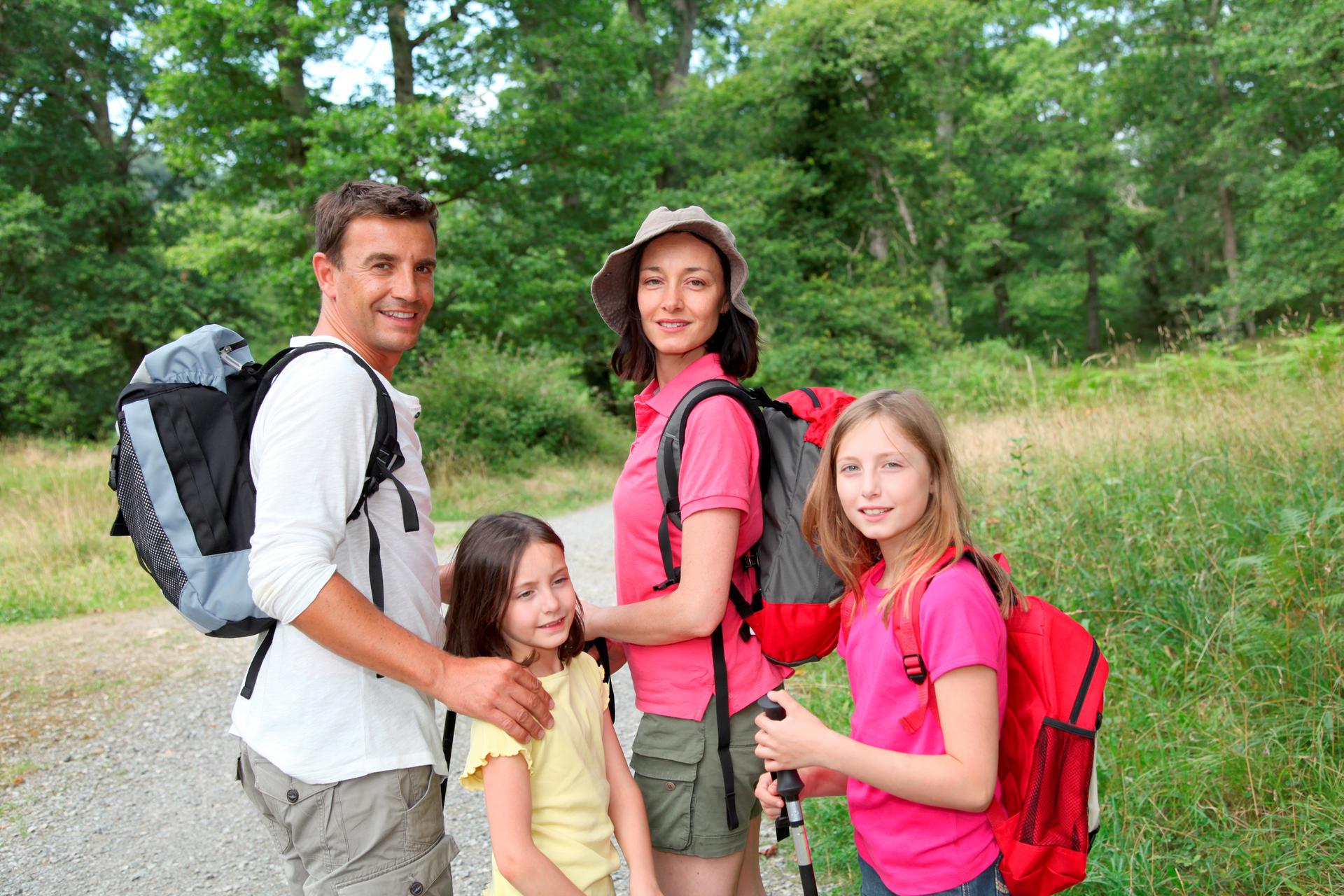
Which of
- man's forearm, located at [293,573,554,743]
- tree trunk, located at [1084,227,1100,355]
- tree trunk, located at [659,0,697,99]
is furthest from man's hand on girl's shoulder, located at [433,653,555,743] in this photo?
tree trunk, located at [1084,227,1100,355]

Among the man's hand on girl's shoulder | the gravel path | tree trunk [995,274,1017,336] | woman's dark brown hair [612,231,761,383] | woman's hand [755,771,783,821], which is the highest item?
tree trunk [995,274,1017,336]

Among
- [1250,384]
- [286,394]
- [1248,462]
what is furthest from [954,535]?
[1250,384]

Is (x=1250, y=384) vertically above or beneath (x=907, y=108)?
beneath

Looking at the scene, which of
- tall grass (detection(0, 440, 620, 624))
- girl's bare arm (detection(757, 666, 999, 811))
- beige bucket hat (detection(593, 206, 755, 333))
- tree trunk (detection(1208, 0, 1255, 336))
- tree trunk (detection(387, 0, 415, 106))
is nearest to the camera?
girl's bare arm (detection(757, 666, 999, 811))

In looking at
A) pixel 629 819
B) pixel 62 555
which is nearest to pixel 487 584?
pixel 629 819

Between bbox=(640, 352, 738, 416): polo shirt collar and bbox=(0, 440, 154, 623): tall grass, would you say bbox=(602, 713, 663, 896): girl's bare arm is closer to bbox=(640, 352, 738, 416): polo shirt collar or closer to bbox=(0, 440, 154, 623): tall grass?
bbox=(640, 352, 738, 416): polo shirt collar

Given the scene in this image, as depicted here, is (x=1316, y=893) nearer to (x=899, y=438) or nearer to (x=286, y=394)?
(x=899, y=438)

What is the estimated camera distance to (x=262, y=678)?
1778 millimetres

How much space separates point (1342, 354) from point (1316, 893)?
18.7 feet

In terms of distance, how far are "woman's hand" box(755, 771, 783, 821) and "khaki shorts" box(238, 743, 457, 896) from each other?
25.7 inches

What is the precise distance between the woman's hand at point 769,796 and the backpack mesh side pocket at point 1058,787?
1.43 ft

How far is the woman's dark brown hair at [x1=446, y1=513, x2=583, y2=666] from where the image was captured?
6.35ft


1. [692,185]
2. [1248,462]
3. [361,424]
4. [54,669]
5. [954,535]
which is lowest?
[54,669]

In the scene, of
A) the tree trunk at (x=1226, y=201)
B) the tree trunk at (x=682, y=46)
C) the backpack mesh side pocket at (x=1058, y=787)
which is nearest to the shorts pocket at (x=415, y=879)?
the backpack mesh side pocket at (x=1058, y=787)
